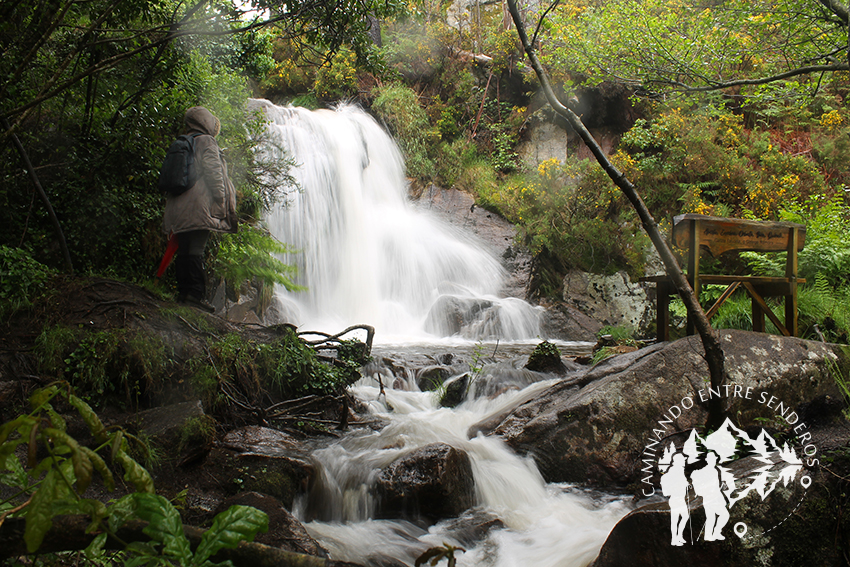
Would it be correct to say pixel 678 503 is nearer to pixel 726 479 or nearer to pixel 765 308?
pixel 726 479

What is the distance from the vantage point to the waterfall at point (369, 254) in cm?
1081

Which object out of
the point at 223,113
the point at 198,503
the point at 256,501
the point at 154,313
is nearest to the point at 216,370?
the point at 154,313

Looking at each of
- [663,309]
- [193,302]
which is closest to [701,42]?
[663,309]

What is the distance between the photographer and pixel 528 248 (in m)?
13.2

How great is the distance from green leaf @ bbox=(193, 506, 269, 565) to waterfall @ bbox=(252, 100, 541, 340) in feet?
29.2

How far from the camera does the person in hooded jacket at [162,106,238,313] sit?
4.97m

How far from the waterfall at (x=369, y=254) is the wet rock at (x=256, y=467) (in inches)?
233

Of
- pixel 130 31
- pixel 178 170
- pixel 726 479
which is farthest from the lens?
pixel 178 170

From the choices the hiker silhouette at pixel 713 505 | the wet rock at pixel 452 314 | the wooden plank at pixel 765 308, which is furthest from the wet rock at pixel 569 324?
the hiker silhouette at pixel 713 505

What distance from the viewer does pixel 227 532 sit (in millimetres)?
1065

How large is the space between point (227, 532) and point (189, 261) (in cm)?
460

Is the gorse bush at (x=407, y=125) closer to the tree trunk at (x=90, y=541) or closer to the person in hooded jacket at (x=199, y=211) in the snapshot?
the person in hooded jacket at (x=199, y=211)

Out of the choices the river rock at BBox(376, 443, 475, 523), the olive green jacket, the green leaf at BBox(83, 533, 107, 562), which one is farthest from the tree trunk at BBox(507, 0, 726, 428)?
the olive green jacket

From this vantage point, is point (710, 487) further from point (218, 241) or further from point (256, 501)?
point (218, 241)
